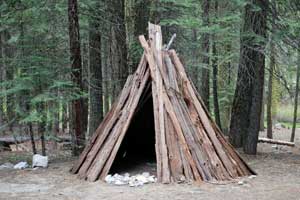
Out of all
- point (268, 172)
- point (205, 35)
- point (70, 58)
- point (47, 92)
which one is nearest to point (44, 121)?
point (47, 92)

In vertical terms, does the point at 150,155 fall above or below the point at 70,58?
below

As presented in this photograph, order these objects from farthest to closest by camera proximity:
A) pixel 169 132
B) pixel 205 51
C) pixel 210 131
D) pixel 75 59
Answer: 1. pixel 205 51
2. pixel 75 59
3. pixel 210 131
4. pixel 169 132

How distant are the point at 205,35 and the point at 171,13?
161 cm

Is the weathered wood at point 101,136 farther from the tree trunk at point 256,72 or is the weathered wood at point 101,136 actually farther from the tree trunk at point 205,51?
the tree trunk at point 205,51

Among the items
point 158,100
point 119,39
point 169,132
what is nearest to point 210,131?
point 169,132

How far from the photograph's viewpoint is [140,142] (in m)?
13.1

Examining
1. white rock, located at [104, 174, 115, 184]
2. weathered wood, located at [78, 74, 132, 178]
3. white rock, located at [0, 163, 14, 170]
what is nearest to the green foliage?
white rock, located at [0, 163, 14, 170]

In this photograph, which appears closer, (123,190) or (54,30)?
(123,190)

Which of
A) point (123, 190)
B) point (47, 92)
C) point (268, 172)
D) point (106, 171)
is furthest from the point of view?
point (47, 92)

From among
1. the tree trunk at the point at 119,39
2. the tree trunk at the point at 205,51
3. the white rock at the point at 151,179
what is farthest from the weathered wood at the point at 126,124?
the tree trunk at the point at 205,51

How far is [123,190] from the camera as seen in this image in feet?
26.2

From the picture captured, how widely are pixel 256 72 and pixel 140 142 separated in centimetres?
413

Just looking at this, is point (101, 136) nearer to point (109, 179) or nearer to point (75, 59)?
point (109, 179)

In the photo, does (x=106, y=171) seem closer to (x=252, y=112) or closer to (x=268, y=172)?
(x=268, y=172)
